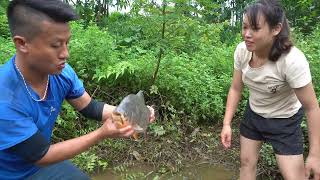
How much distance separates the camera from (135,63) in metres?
4.65

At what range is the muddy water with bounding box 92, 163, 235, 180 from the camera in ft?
12.5

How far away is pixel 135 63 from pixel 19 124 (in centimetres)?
283

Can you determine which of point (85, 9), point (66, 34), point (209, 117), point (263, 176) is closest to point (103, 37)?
point (209, 117)

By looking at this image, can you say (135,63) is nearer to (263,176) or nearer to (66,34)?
(263,176)

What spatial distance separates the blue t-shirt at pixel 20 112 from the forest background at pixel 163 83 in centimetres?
162

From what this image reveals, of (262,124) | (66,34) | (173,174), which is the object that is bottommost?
(173,174)

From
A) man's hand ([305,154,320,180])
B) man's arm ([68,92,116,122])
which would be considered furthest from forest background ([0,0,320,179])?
man's arm ([68,92,116,122])

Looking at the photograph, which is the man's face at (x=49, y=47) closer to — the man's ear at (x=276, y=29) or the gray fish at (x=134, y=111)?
the gray fish at (x=134, y=111)

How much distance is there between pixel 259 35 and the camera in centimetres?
267

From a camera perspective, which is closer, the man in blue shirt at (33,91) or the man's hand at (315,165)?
the man in blue shirt at (33,91)

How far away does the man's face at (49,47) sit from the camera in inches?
75.5

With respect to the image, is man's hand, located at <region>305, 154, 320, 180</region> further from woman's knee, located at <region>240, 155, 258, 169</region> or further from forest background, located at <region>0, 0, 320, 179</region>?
forest background, located at <region>0, 0, 320, 179</region>

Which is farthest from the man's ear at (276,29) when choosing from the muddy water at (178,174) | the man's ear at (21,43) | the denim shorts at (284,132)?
the muddy water at (178,174)

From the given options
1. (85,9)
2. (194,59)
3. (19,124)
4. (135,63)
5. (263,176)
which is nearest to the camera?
(19,124)
